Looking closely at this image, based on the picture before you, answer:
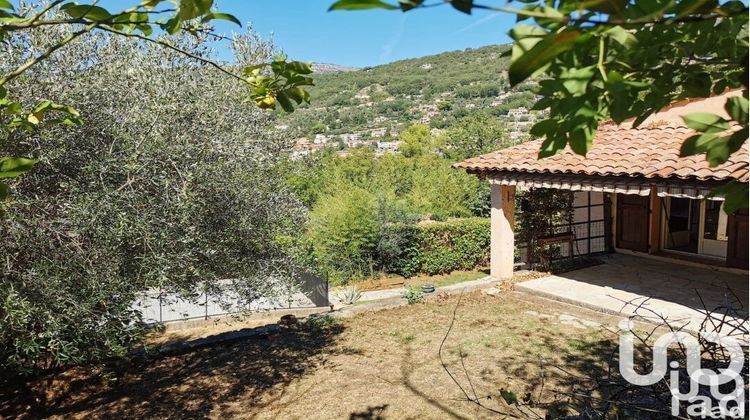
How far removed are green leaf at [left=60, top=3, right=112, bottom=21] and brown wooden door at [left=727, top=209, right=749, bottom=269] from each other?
1321 cm

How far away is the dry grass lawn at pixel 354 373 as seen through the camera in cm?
592

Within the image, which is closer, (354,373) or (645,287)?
(354,373)

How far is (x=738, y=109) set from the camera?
2.69 ft

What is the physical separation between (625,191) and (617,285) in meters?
2.49

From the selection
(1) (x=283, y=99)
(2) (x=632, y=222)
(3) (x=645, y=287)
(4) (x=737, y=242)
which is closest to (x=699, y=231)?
(4) (x=737, y=242)

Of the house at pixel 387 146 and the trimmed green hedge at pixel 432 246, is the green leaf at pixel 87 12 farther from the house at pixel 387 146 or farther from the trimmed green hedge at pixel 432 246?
the house at pixel 387 146

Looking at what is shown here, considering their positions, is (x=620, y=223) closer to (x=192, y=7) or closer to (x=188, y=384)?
(x=188, y=384)

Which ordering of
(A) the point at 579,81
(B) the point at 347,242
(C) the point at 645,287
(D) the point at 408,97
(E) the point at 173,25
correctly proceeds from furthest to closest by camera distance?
(D) the point at 408,97
(B) the point at 347,242
(C) the point at 645,287
(E) the point at 173,25
(A) the point at 579,81

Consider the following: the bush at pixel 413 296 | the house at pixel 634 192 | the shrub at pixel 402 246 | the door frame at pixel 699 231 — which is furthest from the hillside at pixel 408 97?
the bush at pixel 413 296

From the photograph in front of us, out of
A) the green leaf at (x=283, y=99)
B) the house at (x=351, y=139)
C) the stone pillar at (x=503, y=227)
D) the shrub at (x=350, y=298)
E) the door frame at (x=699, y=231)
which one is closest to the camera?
the green leaf at (x=283, y=99)

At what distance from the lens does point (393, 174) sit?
116 feet

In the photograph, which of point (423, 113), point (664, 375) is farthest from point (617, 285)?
point (423, 113)

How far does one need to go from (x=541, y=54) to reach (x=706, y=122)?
0.41 meters

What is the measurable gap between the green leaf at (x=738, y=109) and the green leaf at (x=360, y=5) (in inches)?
23.9
